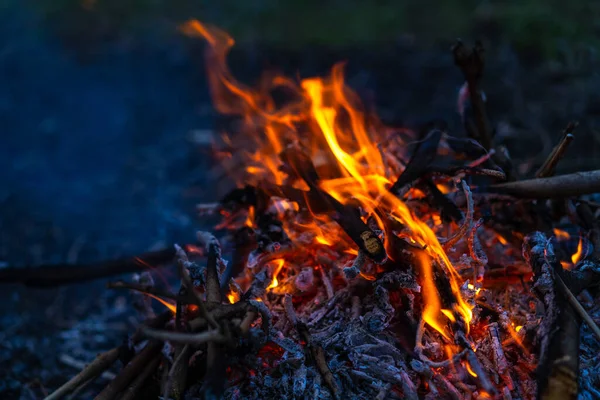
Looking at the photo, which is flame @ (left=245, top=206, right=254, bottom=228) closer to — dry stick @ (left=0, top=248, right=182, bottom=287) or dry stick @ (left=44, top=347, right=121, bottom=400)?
dry stick @ (left=0, top=248, right=182, bottom=287)

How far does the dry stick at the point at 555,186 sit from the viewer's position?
1706 millimetres

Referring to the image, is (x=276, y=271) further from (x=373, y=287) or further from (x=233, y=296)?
(x=373, y=287)

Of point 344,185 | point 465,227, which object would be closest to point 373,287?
point 465,227

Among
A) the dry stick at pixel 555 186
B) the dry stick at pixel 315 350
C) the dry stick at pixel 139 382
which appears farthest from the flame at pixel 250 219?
the dry stick at pixel 555 186

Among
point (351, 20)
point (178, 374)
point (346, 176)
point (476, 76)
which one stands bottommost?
point (178, 374)

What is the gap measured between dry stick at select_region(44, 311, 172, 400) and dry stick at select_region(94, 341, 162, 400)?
0.07 m

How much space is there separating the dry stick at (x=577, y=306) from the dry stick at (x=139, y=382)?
4.41 ft

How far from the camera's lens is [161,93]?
5.48m

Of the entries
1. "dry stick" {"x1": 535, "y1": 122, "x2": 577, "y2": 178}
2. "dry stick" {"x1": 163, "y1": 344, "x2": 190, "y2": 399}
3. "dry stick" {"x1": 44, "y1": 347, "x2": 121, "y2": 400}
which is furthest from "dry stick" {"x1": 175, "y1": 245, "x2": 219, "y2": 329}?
"dry stick" {"x1": 535, "y1": 122, "x2": 577, "y2": 178}

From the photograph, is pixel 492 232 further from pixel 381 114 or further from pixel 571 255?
pixel 381 114

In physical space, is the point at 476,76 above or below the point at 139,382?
above

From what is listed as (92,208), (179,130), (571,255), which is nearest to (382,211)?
(571,255)

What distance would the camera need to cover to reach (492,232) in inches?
79.4

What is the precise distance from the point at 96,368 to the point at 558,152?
1834 millimetres
